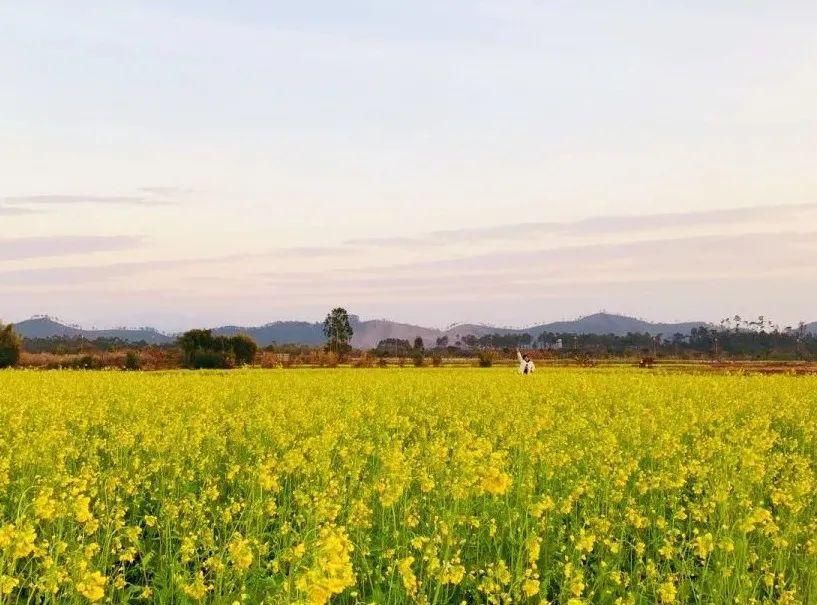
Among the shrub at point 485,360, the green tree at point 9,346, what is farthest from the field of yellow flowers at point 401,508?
the green tree at point 9,346

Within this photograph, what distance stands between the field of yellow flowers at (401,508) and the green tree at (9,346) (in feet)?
161

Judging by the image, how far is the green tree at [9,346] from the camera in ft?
216

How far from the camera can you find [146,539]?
960 centimetres

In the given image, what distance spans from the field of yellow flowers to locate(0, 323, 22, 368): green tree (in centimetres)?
4899

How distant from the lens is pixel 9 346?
66812mm

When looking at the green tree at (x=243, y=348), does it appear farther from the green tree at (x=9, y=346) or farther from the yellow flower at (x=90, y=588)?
the yellow flower at (x=90, y=588)

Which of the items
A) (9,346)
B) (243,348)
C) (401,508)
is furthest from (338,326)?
(401,508)

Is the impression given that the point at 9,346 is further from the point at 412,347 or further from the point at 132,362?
the point at 412,347

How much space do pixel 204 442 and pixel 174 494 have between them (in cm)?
430

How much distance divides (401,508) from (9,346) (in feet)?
218

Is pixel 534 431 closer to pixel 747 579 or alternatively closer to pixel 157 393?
pixel 747 579

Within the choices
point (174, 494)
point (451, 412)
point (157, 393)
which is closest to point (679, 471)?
point (174, 494)

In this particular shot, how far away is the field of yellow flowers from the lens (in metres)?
6.12

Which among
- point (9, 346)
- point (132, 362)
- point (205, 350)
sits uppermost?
point (9, 346)
